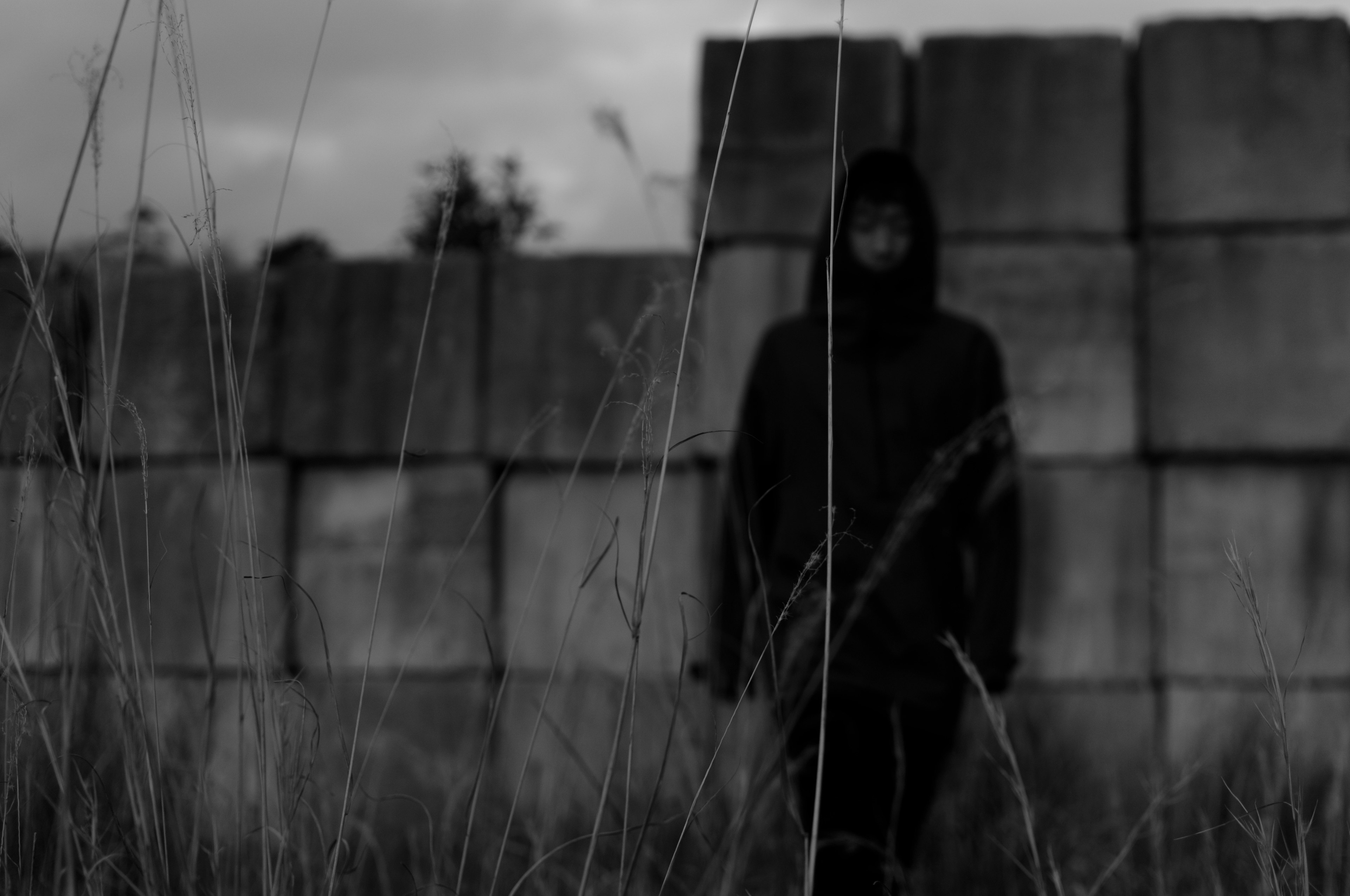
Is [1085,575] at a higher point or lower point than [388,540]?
lower

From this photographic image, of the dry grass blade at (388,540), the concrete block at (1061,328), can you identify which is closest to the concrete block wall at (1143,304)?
the concrete block at (1061,328)

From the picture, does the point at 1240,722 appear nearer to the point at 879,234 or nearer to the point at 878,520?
the point at 878,520

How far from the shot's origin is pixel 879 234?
2.32m

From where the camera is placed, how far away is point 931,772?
223 centimetres

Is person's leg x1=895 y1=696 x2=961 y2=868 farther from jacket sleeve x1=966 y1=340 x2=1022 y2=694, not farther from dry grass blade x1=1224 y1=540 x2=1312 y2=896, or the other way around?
dry grass blade x1=1224 y1=540 x2=1312 y2=896

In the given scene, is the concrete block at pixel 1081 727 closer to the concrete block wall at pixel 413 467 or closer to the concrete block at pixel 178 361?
the concrete block wall at pixel 413 467

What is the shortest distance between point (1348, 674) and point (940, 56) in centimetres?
185

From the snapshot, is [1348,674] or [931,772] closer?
[931,772]

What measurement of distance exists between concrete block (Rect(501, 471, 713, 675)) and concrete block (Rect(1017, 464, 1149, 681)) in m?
0.83

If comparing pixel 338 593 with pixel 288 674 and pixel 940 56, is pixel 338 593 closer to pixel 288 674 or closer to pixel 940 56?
pixel 288 674

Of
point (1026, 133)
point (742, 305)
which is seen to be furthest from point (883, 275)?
point (1026, 133)

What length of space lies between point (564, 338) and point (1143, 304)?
1528 mm

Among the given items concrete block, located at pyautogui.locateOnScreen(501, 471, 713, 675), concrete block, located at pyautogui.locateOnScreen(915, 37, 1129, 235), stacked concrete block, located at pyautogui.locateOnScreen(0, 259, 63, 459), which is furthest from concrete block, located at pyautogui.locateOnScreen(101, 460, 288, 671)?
concrete block, located at pyautogui.locateOnScreen(915, 37, 1129, 235)

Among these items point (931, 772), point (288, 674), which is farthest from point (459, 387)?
point (931, 772)
